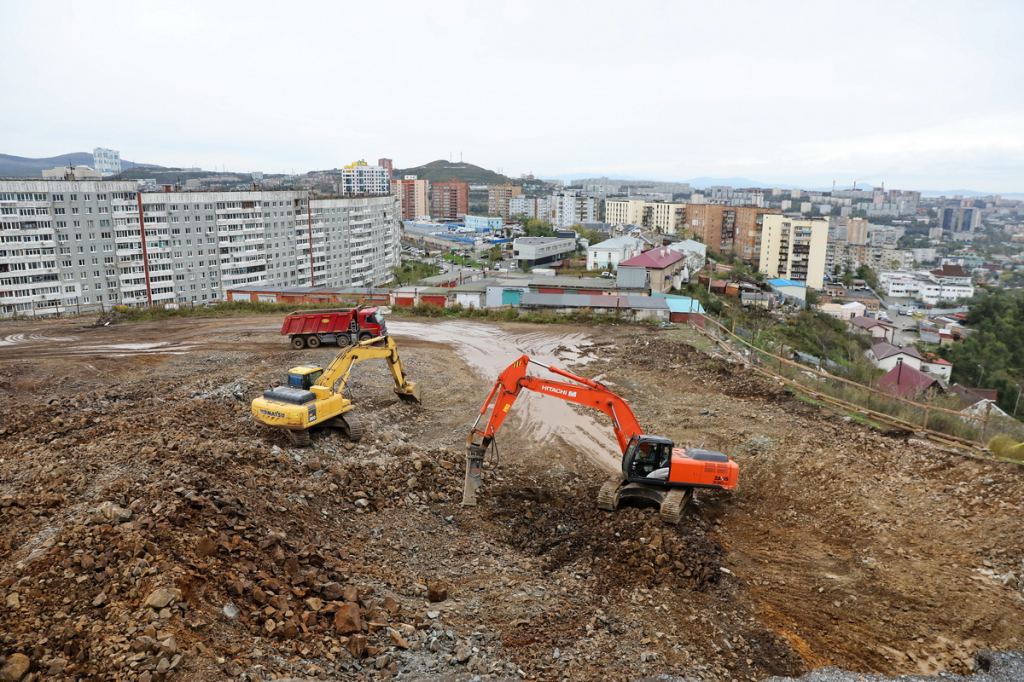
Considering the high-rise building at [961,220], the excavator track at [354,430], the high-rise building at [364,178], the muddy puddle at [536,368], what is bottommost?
the muddy puddle at [536,368]

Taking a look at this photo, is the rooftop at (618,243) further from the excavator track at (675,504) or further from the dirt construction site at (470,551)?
the excavator track at (675,504)

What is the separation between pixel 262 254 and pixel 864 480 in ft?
182

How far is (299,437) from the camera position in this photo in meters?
12.8

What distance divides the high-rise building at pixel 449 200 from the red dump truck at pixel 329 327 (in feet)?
446

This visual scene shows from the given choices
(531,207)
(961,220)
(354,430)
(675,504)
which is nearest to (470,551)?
(675,504)

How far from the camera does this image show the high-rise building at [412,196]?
6048 inches

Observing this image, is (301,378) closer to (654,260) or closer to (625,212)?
(654,260)

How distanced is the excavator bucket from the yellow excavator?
1.76m

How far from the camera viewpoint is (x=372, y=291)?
3612 centimetres

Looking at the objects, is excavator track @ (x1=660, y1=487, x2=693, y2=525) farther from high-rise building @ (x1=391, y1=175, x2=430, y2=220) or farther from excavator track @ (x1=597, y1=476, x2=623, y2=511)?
high-rise building @ (x1=391, y1=175, x2=430, y2=220)

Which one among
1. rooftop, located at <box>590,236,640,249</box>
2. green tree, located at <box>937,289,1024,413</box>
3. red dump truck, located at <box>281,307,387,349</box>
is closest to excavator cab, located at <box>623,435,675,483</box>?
red dump truck, located at <box>281,307,387,349</box>

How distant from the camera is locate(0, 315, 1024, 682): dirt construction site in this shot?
709 centimetres

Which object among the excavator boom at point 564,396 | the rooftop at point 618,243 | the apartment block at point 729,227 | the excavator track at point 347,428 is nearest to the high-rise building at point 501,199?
the apartment block at point 729,227

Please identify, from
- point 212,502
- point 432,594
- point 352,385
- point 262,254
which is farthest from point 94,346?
point 262,254
